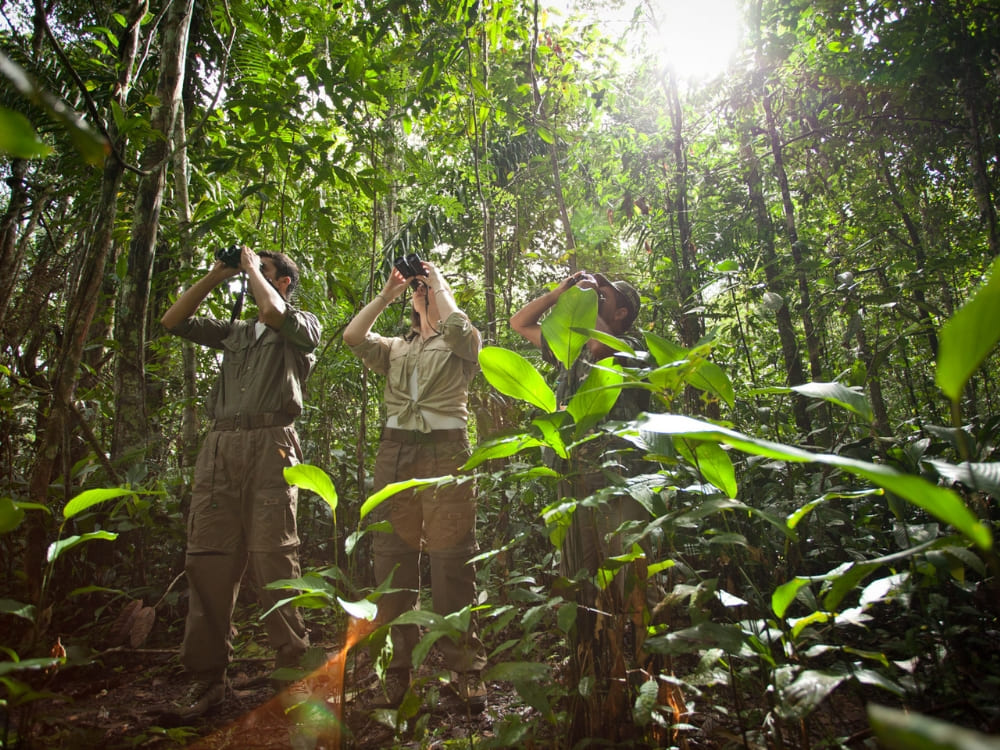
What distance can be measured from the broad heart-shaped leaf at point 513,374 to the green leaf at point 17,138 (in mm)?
765

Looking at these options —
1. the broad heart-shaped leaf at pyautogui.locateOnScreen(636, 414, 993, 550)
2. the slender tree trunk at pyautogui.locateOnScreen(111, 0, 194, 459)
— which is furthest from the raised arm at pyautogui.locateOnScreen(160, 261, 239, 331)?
the broad heart-shaped leaf at pyautogui.locateOnScreen(636, 414, 993, 550)

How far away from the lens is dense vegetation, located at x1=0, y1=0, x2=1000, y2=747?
1128 millimetres

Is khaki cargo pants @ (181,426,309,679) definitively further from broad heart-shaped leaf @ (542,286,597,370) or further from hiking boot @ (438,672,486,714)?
broad heart-shaped leaf @ (542,286,597,370)

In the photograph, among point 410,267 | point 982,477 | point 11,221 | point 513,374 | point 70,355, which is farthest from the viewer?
point 11,221

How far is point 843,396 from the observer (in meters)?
0.96

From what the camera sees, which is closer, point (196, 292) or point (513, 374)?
point (513, 374)

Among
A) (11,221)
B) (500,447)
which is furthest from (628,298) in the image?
(11,221)

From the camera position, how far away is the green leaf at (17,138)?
371mm

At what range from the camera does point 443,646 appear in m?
2.35

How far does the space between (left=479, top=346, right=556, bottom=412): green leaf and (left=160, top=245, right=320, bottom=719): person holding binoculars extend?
5.42 ft

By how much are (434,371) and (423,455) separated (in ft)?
1.38

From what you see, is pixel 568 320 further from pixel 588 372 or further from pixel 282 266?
pixel 282 266

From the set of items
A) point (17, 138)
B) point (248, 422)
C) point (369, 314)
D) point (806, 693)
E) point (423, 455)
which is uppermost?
point (369, 314)

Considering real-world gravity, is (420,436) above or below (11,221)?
below
